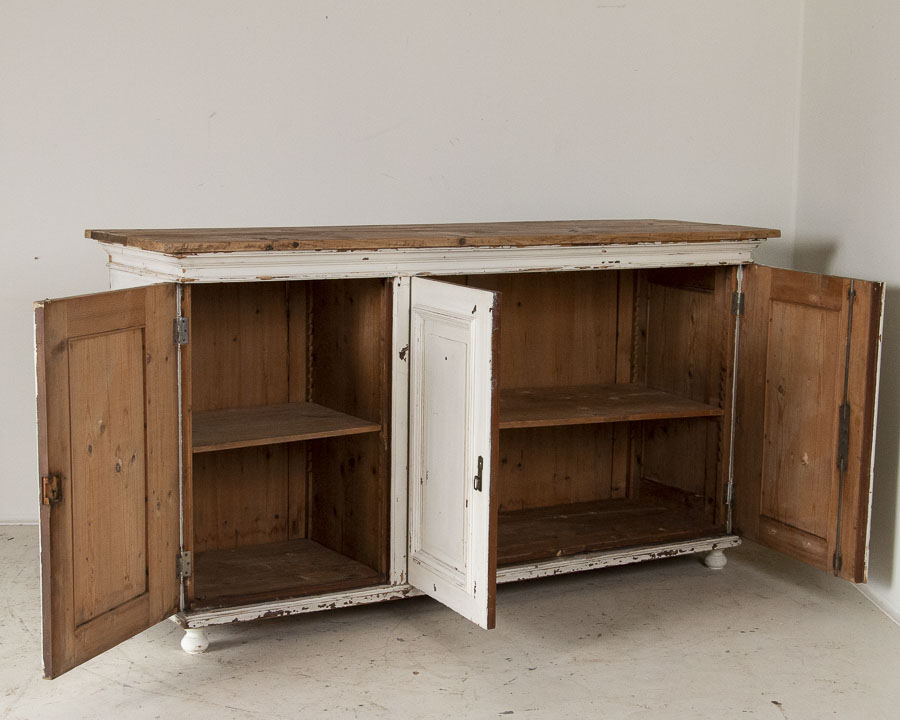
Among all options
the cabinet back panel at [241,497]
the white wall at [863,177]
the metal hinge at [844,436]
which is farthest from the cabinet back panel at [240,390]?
the white wall at [863,177]

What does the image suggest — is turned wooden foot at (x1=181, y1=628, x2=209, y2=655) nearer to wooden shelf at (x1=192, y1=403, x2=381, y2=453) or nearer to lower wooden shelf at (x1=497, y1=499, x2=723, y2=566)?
wooden shelf at (x1=192, y1=403, x2=381, y2=453)

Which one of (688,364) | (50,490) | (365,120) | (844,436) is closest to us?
(50,490)

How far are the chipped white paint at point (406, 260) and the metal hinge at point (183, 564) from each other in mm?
770

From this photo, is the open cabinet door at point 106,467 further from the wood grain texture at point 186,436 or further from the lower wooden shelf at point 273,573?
the lower wooden shelf at point 273,573

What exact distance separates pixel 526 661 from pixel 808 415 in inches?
48.9

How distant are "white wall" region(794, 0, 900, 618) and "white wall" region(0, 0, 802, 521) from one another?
28 cm

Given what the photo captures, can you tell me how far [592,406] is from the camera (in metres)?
4.06

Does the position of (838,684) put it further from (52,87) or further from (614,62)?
(52,87)

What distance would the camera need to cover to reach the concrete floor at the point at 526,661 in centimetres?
309

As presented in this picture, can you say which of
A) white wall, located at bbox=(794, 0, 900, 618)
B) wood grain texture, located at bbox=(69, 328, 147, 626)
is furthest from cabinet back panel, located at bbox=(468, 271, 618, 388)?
wood grain texture, located at bbox=(69, 328, 147, 626)

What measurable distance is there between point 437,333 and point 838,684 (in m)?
1.51

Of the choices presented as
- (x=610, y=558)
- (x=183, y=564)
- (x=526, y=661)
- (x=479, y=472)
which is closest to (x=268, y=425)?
(x=183, y=564)

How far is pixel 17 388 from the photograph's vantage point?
15.1 ft

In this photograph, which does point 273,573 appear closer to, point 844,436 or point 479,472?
point 479,472
